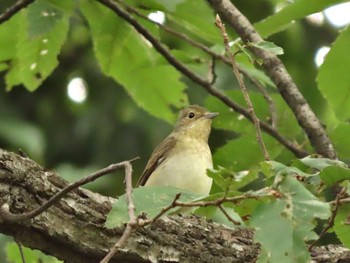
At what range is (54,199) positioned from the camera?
365cm

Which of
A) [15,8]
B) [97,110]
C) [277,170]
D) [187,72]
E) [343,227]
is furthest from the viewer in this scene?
[97,110]

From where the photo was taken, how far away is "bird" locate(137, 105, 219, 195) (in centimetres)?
614

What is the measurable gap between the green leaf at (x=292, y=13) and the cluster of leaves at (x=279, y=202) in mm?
882

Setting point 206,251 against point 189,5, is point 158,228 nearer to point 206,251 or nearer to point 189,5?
point 206,251

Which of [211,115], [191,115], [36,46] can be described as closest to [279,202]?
[36,46]

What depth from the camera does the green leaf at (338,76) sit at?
184 inches

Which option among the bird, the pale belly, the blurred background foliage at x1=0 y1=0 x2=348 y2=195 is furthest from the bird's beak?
the blurred background foliage at x1=0 y1=0 x2=348 y2=195

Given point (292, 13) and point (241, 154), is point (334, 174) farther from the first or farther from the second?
point (241, 154)

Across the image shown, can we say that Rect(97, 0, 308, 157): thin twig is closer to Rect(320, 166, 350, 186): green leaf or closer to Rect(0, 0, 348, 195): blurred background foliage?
Rect(320, 166, 350, 186): green leaf

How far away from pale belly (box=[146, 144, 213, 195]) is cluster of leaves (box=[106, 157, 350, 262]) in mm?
2129

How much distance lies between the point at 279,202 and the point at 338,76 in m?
1.63

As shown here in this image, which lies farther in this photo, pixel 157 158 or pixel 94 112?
pixel 94 112

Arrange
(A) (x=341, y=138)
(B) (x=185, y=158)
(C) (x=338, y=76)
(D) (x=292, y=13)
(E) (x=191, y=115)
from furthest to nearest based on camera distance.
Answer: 1. (E) (x=191, y=115)
2. (B) (x=185, y=158)
3. (A) (x=341, y=138)
4. (C) (x=338, y=76)
5. (D) (x=292, y=13)

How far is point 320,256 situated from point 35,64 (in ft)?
6.45
